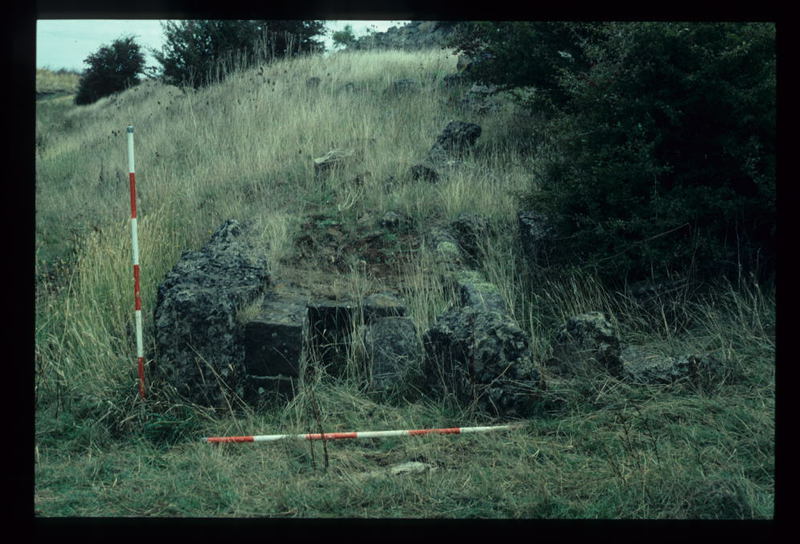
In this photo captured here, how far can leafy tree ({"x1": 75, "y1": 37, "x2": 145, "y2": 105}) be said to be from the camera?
20344 millimetres

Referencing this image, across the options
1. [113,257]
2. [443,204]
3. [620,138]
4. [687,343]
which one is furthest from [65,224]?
[687,343]

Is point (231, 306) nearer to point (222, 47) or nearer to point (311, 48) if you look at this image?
point (222, 47)

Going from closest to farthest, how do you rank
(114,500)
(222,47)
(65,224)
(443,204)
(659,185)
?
(114,500) < (659,185) < (443,204) < (65,224) < (222,47)

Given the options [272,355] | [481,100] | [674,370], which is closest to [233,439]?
[272,355]

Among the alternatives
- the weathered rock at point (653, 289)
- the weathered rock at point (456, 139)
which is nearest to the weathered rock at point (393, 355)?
the weathered rock at point (653, 289)

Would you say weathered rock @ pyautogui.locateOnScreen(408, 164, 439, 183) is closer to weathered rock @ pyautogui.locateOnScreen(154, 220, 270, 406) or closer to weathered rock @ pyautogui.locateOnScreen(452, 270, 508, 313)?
weathered rock @ pyautogui.locateOnScreen(452, 270, 508, 313)

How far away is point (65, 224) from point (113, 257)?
3.15 metres

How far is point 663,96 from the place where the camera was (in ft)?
20.9

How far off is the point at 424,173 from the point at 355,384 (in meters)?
3.87

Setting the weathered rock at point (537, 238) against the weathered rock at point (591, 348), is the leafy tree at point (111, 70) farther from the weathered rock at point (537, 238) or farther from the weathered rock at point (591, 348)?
the weathered rock at point (591, 348)

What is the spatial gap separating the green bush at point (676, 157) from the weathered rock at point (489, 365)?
1752 millimetres

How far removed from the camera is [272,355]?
493cm
